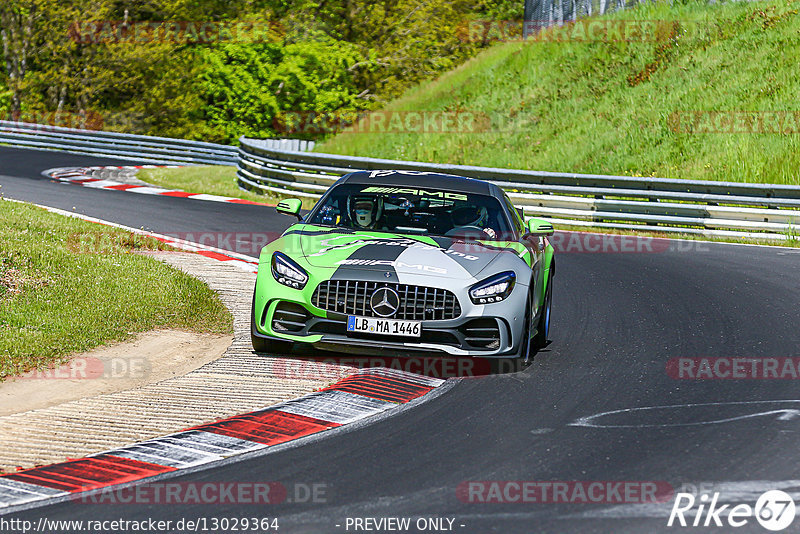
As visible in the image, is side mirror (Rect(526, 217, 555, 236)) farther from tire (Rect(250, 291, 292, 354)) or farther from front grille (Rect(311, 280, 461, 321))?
tire (Rect(250, 291, 292, 354))

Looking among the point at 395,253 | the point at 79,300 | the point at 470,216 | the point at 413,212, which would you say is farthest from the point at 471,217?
the point at 79,300

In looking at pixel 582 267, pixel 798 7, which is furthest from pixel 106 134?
pixel 582 267

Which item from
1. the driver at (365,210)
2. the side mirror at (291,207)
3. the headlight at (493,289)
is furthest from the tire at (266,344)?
the headlight at (493,289)

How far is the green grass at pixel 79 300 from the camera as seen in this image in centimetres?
876

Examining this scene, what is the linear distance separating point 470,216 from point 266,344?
218 centimetres

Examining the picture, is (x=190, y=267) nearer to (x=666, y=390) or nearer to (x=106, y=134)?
(x=666, y=390)

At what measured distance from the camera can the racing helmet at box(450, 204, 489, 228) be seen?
9594mm

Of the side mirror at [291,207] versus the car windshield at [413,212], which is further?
the side mirror at [291,207]

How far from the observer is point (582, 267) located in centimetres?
1522

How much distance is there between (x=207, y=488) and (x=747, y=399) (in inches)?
157

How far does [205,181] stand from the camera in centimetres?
2844

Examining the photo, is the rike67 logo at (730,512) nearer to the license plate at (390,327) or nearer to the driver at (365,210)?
the license plate at (390,327)

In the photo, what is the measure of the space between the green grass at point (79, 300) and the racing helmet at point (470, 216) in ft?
7.68

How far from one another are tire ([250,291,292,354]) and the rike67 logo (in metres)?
4.01
